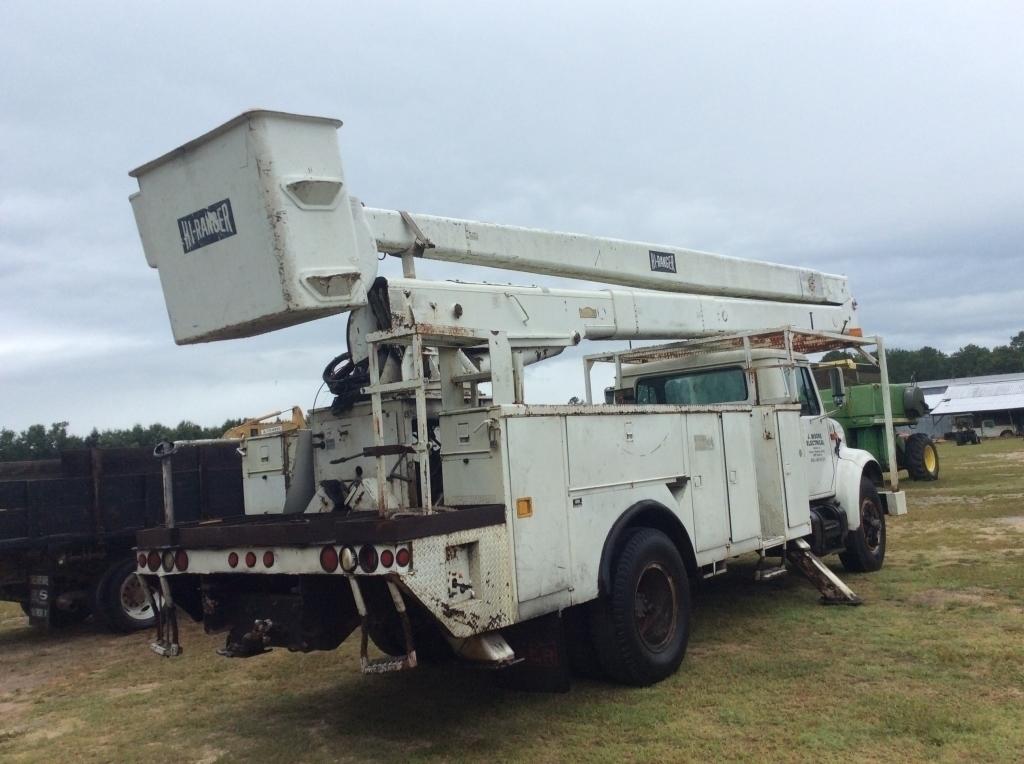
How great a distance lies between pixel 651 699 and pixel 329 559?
7.61ft

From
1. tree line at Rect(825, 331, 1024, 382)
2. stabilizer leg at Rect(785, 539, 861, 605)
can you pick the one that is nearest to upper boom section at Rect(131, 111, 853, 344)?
stabilizer leg at Rect(785, 539, 861, 605)

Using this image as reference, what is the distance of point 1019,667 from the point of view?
571 cm

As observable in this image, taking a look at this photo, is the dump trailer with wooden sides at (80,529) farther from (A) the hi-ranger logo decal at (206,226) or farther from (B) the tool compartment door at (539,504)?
(B) the tool compartment door at (539,504)

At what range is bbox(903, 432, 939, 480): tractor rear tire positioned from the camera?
2069 cm

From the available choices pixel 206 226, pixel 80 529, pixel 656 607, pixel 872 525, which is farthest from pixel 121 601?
pixel 872 525

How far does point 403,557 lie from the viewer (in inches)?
170

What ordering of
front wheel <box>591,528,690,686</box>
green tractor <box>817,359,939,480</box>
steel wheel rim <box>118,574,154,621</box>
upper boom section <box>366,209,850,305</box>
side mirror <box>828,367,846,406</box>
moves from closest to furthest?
front wheel <box>591,528,690,686</box>
upper boom section <box>366,209,850,305</box>
side mirror <box>828,367,846,406</box>
steel wheel rim <box>118,574,154,621</box>
green tractor <box>817,359,939,480</box>

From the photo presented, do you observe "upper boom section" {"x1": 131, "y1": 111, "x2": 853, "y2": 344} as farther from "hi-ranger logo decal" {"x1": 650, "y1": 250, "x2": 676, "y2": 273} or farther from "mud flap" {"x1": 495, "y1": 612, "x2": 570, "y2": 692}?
"hi-ranger logo decal" {"x1": 650, "y1": 250, "x2": 676, "y2": 273}

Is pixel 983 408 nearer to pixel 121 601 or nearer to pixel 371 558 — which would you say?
pixel 121 601

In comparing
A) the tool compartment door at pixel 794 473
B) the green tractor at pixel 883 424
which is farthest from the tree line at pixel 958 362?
the tool compartment door at pixel 794 473

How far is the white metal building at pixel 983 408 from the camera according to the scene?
6000cm

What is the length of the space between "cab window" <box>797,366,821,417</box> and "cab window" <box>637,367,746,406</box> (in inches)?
31.3

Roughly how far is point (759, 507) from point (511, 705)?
10.1 ft

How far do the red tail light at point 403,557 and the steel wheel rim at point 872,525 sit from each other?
21.7 feet
